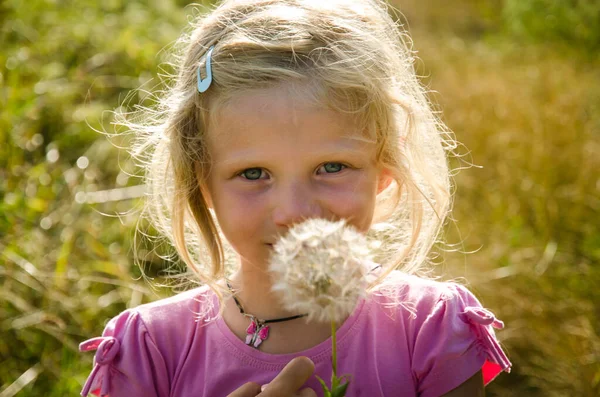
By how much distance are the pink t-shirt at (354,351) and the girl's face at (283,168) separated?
31 centimetres

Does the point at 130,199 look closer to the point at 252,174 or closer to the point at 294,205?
the point at 252,174

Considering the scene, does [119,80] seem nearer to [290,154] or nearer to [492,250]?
[492,250]

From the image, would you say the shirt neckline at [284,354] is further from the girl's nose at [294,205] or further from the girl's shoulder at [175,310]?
the girl's nose at [294,205]

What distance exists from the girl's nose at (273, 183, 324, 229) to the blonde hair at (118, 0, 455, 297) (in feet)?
0.84

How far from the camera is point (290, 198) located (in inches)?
75.0

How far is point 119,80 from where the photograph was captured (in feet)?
18.4

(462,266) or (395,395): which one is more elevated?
(395,395)

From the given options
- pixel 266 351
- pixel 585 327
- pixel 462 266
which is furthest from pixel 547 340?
pixel 266 351

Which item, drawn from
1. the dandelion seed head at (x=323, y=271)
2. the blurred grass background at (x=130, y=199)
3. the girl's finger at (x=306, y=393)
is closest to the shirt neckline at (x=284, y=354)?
the girl's finger at (x=306, y=393)

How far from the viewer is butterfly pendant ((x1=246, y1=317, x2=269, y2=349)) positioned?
2.21 m

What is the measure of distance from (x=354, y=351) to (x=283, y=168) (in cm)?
61

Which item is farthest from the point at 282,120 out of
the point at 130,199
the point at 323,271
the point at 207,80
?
the point at 130,199

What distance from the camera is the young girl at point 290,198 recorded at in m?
1.97

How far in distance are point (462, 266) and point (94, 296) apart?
2162 millimetres
